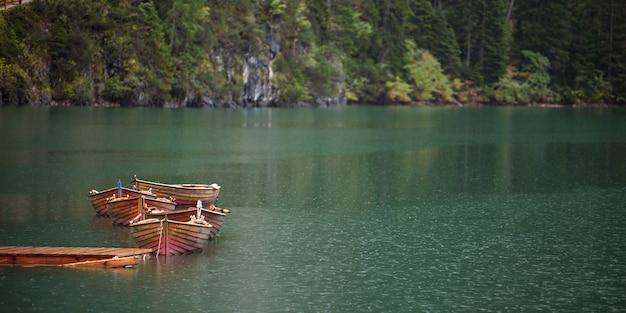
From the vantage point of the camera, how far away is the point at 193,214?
2886 cm

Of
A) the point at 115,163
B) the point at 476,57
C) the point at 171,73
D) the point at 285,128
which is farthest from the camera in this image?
the point at 476,57

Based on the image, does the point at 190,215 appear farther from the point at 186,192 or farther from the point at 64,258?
the point at 186,192

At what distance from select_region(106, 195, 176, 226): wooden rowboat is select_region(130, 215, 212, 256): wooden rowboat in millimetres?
Answer: 4673

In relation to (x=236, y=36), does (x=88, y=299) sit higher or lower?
lower

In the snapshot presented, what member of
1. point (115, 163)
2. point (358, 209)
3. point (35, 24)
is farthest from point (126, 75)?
point (358, 209)

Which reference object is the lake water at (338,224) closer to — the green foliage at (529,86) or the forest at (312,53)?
the forest at (312,53)

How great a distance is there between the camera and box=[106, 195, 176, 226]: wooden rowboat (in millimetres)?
32188

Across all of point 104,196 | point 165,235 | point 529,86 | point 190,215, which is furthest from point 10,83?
point 529,86

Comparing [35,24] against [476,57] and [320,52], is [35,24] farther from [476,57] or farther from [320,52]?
[476,57]

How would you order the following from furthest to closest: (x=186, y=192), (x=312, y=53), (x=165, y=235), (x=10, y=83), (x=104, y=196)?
(x=312, y=53) < (x=10, y=83) < (x=186, y=192) < (x=104, y=196) < (x=165, y=235)

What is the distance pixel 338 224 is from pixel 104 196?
8.61 m

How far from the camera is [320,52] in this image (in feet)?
479

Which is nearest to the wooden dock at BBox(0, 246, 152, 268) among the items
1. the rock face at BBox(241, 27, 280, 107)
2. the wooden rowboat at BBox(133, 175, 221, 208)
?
the wooden rowboat at BBox(133, 175, 221, 208)

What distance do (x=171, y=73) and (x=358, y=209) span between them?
273 feet
